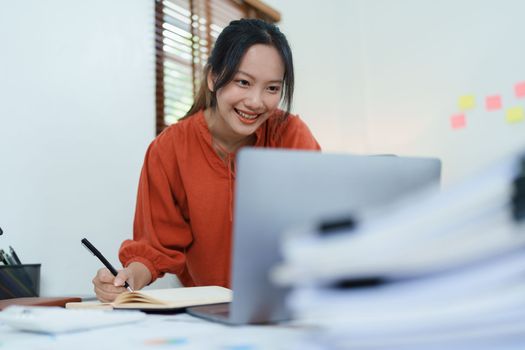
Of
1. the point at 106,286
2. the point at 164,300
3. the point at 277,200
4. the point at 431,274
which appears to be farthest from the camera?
the point at 106,286

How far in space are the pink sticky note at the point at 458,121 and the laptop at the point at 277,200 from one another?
2.03 metres

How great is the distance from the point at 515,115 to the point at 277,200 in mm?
2079

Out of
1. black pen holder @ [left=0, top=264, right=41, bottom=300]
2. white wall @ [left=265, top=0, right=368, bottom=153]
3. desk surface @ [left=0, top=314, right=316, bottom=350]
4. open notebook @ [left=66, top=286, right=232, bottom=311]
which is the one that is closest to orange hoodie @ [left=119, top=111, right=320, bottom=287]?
black pen holder @ [left=0, top=264, right=41, bottom=300]

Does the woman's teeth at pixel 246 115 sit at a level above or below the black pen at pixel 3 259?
above

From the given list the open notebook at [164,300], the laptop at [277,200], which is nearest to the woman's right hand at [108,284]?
the open notebook at [164,300]

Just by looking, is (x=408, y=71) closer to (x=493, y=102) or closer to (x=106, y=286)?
(x=493, y=102)

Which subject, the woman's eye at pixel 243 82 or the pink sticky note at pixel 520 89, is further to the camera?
the pink sticky note at pixel 520 89

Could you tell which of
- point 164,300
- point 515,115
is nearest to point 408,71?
point 515,115

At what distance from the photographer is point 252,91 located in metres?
1.22

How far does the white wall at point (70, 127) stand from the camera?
1.29 meters

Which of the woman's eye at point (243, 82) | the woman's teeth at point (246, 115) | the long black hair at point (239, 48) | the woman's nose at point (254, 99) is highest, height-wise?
the long black hair at point (239, 48)

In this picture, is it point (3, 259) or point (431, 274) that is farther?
point (3, 259)

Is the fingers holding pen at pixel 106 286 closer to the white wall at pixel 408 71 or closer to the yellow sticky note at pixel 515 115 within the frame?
the white wall at pixel 408 71

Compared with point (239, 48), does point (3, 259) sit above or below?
below
